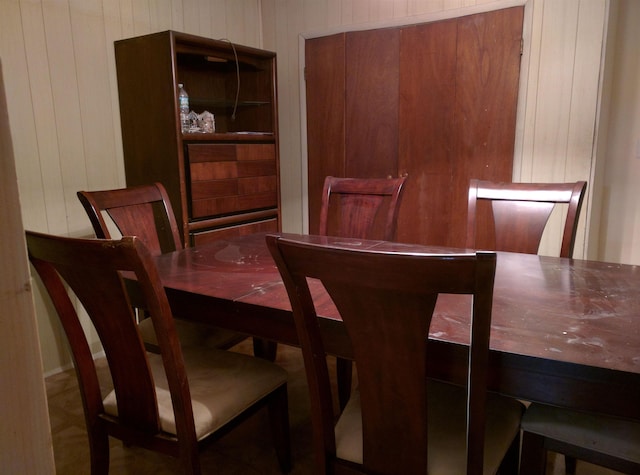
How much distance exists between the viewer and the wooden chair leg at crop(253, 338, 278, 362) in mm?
2261

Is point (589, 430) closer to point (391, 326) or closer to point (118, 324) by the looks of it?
point (391, 326)

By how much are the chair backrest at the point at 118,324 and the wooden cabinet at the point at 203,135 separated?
132 cm

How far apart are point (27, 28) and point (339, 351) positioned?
7.21 ft

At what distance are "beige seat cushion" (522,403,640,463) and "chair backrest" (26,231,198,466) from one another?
870 mm

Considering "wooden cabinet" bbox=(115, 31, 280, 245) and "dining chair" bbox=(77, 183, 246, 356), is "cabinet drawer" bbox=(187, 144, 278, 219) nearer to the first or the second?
"wooden cabinet" bbox=(115, 31, 280, 245)

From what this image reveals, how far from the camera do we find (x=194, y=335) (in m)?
1.88

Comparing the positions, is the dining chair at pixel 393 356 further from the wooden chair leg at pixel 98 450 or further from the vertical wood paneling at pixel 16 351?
the wooden chair leg at pixel 98 450

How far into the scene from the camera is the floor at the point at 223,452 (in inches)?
67.1

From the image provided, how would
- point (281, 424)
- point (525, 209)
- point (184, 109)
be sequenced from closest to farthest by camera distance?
1. point (281, 424)
2. point (525, 209)
3. point (184, 109)

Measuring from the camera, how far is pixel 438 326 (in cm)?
107

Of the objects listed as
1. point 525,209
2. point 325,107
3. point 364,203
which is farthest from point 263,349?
point 325,107

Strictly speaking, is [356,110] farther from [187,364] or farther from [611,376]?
[611,376]

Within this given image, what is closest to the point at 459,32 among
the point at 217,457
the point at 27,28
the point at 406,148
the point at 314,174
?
the point at 406,148

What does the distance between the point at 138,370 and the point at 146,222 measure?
94 centimetres
